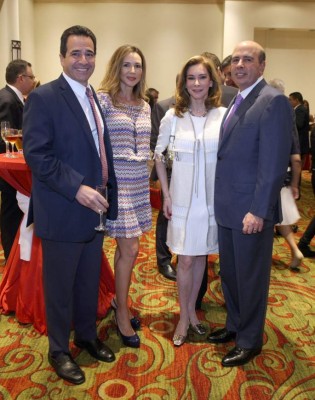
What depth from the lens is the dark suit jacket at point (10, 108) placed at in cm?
349

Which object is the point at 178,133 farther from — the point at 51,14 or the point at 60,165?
the point at 51,14

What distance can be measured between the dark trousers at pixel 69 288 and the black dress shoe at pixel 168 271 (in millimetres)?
1218

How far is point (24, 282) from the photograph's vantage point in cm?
274

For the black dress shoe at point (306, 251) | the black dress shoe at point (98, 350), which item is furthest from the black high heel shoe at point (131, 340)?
the black dress shoe at point (306, 251)

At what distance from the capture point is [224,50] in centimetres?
877

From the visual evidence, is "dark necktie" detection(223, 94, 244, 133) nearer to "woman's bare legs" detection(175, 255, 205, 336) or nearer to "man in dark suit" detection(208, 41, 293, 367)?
"man in dark suit" detection(208, 41, 293, 367)

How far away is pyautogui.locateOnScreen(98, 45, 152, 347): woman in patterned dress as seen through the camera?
2.29 m

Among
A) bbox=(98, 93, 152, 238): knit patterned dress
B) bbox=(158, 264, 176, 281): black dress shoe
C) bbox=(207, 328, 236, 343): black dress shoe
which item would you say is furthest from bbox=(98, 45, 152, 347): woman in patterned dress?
bbox=(158, 264, 176, 281): black dress shoe

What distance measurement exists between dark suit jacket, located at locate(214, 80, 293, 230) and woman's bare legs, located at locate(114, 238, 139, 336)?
55 centimetres

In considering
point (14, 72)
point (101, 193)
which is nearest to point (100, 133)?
point (101, 193)

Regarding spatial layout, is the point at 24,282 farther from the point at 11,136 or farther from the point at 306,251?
the point at 306,251

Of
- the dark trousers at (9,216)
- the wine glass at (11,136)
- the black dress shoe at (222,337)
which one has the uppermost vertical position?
the wine glass at (11,136)

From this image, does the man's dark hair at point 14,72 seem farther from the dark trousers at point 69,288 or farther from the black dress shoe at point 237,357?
the black dress shoe at point 237,357

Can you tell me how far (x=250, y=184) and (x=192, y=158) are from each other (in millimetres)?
391
